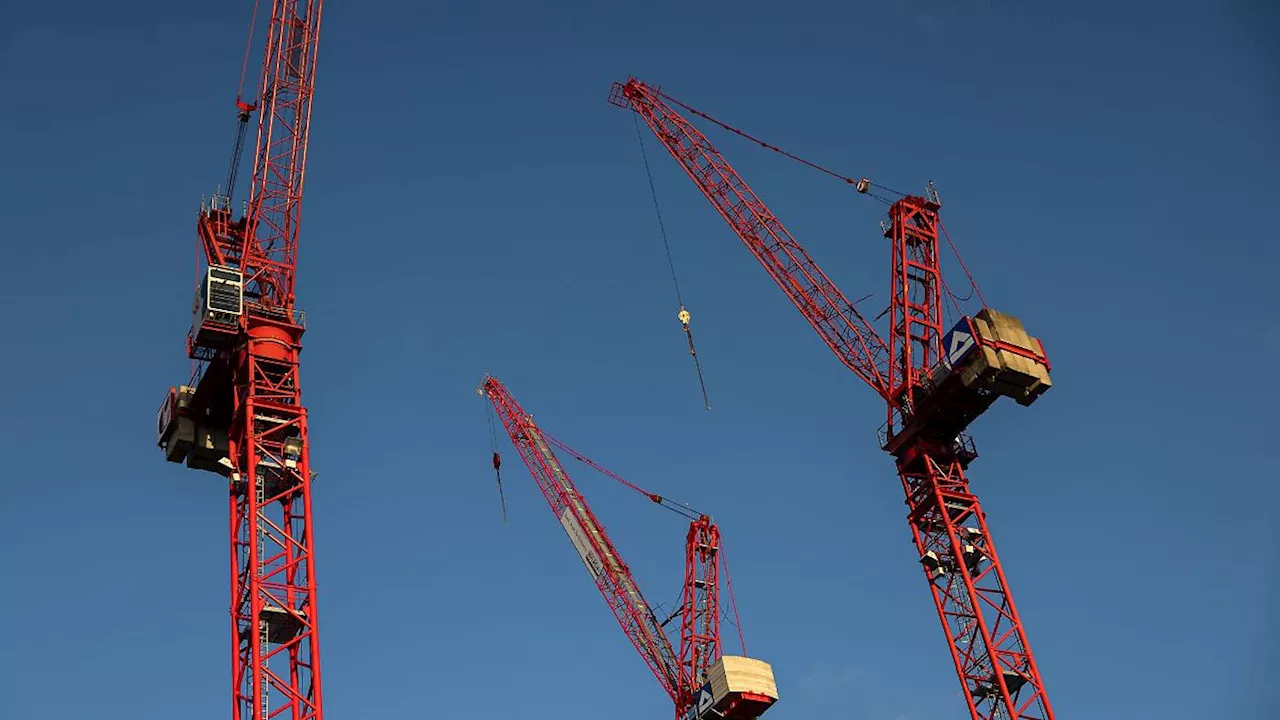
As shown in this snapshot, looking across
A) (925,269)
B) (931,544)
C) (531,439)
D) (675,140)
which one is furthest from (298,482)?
(531,439)

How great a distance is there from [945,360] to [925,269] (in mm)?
11242

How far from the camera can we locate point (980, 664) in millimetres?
95312

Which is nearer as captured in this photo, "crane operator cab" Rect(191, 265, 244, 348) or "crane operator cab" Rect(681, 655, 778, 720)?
"crane operator cab" Rect(191, 265, 244, 348)

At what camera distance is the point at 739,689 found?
11850 cm

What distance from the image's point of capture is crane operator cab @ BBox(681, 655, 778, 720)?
119 metres

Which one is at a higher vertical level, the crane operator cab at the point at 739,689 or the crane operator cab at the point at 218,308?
the crane operator cab at the point at 218,308

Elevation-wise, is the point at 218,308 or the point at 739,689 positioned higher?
the point at 218,308

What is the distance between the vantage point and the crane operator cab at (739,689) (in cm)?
11869

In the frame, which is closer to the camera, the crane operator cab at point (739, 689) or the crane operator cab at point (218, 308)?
the crane operator cab at point (218, 308)

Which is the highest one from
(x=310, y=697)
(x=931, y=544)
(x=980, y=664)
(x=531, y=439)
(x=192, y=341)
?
(x=531, y=439)

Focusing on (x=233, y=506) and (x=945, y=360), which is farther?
(x=945, y=360)

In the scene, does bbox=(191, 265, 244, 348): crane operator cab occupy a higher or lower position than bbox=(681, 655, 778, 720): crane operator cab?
higher

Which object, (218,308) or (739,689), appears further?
(739,689)

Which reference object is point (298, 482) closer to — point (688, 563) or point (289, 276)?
point (289, 276)
